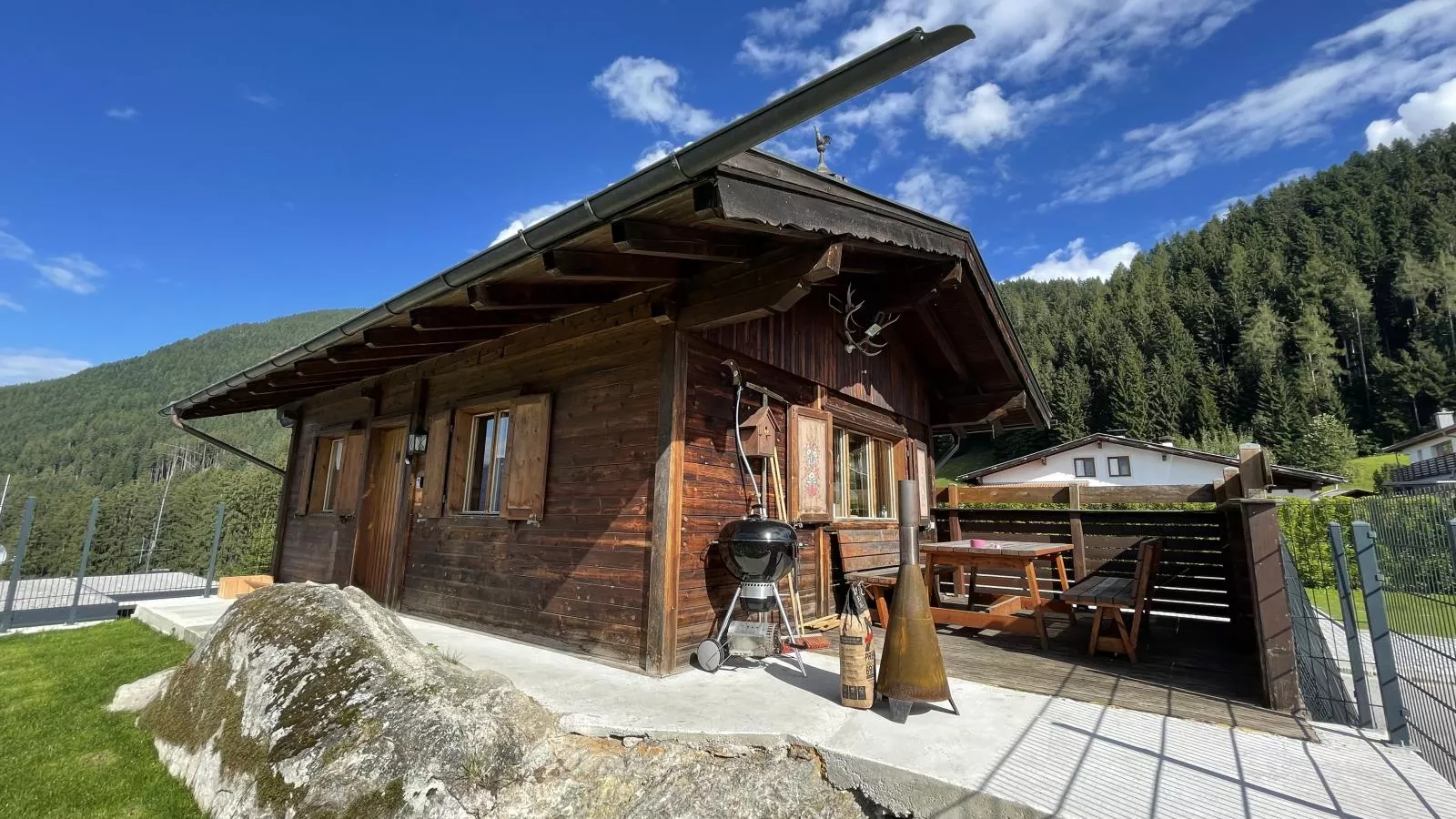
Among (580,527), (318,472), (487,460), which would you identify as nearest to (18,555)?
(318,472)

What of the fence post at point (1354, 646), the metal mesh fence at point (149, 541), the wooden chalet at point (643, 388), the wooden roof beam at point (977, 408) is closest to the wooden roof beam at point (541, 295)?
the wooden chalet at point (643, 388)

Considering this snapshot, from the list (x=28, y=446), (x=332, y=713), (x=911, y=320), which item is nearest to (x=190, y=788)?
(x=332, y=713)

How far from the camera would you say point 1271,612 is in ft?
10.5

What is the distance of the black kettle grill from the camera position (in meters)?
4.01

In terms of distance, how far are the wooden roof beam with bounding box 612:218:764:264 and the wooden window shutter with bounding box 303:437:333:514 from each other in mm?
7058

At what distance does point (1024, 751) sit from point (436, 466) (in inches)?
216

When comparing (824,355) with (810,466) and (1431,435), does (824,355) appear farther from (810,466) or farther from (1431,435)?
(1431,435)

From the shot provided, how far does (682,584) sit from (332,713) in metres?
2.05

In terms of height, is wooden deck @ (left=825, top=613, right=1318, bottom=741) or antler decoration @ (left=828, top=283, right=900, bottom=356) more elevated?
antler decoration @ (left=828, top=283, right=900, bottom=356)

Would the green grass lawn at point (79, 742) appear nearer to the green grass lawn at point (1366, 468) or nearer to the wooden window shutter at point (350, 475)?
the wooden window shutter at point (350, 475)

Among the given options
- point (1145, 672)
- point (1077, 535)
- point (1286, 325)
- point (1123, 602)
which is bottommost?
point (1145, 672)

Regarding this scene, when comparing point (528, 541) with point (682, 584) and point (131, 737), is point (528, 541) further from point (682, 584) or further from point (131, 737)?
point (131, 737)

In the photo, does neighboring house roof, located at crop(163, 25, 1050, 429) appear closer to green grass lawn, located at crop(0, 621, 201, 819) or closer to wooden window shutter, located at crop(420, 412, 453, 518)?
wooden window shutter, located at crop(420, 412, 453, 518)

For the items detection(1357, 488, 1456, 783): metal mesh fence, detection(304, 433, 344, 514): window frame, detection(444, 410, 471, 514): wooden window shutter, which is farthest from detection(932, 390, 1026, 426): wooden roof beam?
detection(304, 433, 344, 514): window frame
